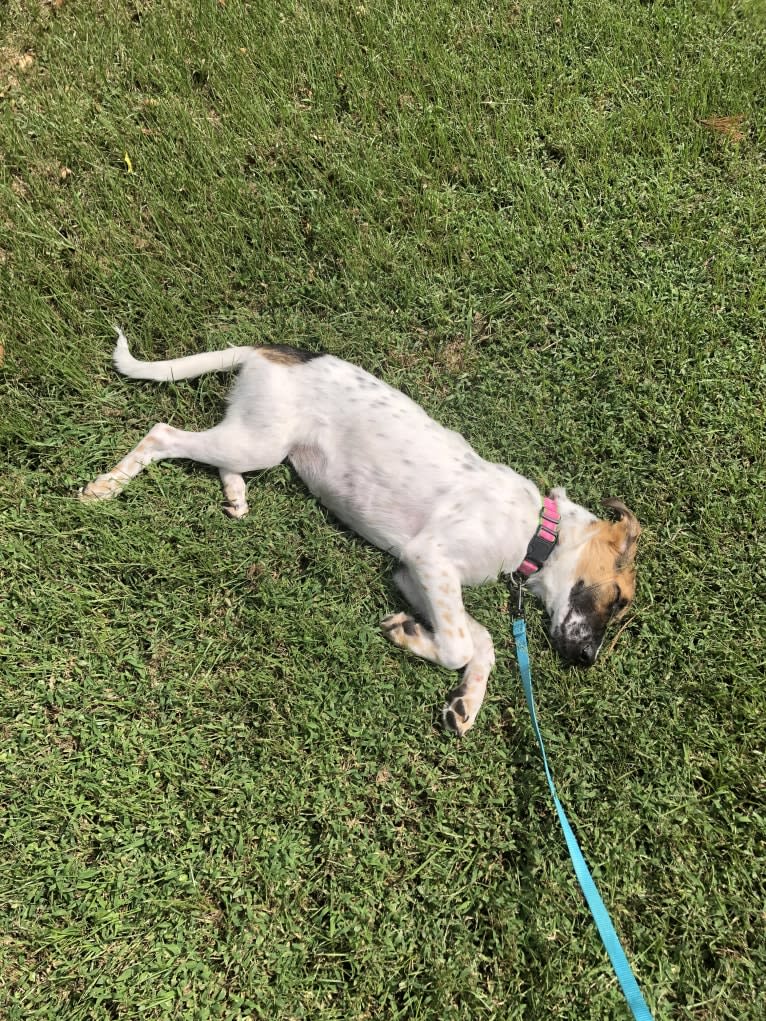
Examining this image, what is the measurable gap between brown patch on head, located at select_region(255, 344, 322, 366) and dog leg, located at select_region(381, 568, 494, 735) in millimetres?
1377

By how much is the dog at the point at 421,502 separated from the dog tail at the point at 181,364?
4cm

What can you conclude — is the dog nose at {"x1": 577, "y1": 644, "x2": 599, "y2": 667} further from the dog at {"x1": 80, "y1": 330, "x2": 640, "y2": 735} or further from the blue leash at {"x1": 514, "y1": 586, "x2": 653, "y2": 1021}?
the blue leash at {"x1": 514, "y1": 586, "x2": 653, "y2": 1021}

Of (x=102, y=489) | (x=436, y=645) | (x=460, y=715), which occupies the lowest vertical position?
(x=460, y=715)

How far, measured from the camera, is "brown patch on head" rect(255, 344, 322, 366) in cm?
396

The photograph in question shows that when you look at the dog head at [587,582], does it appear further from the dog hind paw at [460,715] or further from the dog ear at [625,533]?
the dog hind paw at [460,715]

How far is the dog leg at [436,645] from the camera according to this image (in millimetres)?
3623

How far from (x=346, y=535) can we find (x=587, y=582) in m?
1.41

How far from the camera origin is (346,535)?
13.2ft

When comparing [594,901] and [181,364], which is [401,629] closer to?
[594,901]

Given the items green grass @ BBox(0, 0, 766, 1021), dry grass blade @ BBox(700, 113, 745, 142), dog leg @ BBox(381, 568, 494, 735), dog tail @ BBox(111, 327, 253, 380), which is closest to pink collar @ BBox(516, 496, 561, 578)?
green grass @ BBox(0, 0, 766, 1021)

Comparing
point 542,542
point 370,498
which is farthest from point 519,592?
point 370,498

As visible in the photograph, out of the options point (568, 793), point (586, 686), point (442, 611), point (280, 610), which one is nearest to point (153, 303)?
point (280, 610)

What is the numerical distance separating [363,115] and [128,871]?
201 inches

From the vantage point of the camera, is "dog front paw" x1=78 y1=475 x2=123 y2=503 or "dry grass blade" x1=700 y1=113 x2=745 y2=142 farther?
"dry grass blade" x1=700 y1=113 x2=745 y2=142
